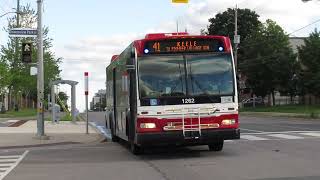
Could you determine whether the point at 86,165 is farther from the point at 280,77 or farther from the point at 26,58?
the point at 280,77

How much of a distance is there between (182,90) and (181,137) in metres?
1.22

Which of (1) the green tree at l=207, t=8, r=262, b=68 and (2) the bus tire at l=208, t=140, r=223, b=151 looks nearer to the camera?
(2) the bus tire at l=208, t=140, r=223, b=151

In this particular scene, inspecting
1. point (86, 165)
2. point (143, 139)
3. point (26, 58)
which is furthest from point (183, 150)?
point (26, 58)

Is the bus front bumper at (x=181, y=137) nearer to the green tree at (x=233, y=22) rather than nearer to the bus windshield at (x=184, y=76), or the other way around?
the bus windshield at (x=184, y=76)

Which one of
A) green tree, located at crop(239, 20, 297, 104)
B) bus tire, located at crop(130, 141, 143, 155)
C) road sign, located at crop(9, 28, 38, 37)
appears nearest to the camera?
bus tire, located at crop(130, 141, 143, 155)

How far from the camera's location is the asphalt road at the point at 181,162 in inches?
506

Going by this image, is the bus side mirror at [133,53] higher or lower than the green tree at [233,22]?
lower

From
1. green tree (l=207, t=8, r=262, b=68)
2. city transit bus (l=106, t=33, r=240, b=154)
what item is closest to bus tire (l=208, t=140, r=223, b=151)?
city transit bus (l=106, t=33, r=240, b=154)

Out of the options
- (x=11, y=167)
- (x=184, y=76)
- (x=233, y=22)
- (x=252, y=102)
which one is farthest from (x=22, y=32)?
(x=233, y=22)

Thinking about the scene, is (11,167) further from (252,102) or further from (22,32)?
(252,102)

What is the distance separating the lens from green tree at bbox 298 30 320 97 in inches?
2360

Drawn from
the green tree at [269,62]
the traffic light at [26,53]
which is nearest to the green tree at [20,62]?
the green tree at [269,62]

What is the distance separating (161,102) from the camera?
1622cm

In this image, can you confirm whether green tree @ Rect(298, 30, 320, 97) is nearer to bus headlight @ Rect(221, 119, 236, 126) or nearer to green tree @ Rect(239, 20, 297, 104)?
green tree @ Rect(239, 20, 297, 104)
